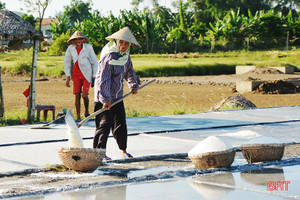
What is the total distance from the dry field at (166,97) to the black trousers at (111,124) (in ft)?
19.0

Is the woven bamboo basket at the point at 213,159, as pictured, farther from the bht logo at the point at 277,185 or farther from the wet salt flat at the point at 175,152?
the bht logo at the point at 277,185

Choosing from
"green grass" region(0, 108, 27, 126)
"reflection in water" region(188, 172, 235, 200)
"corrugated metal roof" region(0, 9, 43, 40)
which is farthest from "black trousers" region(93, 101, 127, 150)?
"green grass" region(0, 108, 27, 126)

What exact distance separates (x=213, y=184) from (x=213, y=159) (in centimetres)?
66

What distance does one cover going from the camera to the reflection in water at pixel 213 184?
523 centimetres

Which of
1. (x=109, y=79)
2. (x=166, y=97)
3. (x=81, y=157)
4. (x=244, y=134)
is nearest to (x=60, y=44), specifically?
(x=166, y=97)

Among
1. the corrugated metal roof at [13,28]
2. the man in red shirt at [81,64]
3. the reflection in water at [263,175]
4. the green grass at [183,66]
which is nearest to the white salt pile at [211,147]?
the reflection in water at [263,175]

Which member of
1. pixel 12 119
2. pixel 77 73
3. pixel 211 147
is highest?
pixel 77 73

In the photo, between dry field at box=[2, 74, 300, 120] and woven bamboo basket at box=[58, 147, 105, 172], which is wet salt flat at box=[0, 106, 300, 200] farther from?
dry field at box=[2, 74, 300, 120]

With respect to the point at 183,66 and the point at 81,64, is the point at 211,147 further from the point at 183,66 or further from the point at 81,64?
the point at 183,66

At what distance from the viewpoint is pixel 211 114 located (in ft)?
39.9

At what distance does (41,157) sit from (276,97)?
521 inches

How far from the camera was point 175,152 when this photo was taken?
7645 mm

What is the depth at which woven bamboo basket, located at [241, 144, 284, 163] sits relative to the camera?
673 centimetres

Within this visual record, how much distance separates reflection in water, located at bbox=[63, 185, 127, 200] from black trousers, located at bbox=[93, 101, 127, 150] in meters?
1.56
